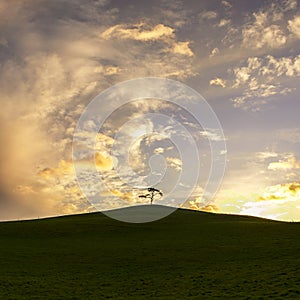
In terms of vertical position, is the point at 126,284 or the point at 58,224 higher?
the point at 58,224

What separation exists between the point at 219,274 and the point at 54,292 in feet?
48.6

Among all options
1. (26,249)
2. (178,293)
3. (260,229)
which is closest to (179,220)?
(260,229)

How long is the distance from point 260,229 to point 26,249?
3824cm

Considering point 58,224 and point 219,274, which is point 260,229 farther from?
point 58,224

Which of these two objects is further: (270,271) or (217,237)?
(217,237)

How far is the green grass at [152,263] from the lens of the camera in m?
31.8

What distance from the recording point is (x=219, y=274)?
120ft

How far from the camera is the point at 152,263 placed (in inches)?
1753

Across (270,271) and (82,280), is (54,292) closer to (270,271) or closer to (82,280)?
(82,280)

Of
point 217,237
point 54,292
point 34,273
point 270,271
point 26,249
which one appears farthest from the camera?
point 217,237

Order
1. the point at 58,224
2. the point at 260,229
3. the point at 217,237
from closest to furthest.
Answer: the point at 217,237, the point at 260,229, the point at 58,224

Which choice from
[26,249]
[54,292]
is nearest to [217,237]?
[26,249]

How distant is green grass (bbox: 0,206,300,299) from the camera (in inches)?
1251

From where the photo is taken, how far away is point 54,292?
3278 cm
